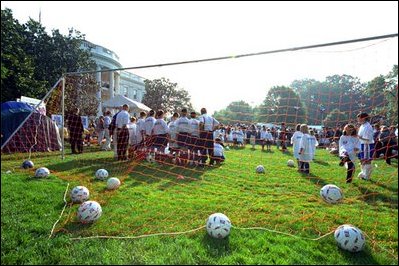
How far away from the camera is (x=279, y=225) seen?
4.22 m

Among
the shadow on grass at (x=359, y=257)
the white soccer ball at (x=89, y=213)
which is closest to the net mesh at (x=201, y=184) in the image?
the white soccer ball at (x=89, y=213)

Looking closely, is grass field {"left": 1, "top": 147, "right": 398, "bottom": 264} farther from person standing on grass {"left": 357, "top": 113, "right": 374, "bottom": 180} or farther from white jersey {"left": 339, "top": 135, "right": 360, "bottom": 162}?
white jersey {"left": 339, "top": 135, "right": 360, "bottom": 162}

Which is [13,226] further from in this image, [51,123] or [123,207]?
[51,123]

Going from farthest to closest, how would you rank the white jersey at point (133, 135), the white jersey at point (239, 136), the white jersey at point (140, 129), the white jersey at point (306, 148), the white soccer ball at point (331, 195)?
1. the white jersey at point (239, 136)
2. the white jersey at point (133, 135)
3. the white jersey at point (140, 129)
4. the white jersey at point (306, 148)
5. the white soccer ball at point (331, 195)

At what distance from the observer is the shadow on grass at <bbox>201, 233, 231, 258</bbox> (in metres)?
3.37

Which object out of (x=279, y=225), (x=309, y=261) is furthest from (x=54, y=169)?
(x=309, y=261)

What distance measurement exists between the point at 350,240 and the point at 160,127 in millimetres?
7177

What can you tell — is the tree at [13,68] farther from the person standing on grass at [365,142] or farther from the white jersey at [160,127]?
the person standing on grass at [365,142]

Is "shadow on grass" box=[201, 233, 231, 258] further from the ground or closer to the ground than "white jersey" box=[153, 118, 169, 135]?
closer to the ground

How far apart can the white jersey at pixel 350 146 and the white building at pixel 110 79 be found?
22272mm

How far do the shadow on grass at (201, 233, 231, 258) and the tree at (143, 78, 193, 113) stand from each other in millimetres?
36141

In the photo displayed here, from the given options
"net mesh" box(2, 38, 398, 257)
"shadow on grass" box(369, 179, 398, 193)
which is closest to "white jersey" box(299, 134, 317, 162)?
"net mesh" box(2, 38, 398, 257)

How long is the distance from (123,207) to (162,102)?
36.8 m

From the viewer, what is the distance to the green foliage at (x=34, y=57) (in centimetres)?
1500
